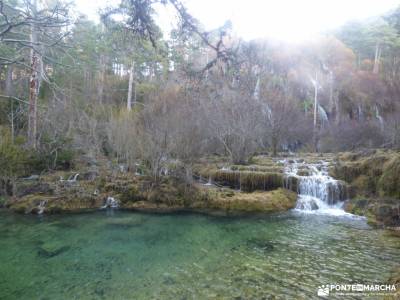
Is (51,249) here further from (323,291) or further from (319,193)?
(319,193)

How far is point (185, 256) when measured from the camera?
316 inches

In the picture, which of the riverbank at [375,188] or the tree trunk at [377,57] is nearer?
the riverbank at [375,188]

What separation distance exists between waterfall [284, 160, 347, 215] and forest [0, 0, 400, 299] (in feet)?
0.30

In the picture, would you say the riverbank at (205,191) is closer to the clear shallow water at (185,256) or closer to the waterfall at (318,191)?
the waterfall at (318,191)

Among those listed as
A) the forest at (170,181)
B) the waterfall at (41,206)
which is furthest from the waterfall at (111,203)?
the waterfall at (41,206)

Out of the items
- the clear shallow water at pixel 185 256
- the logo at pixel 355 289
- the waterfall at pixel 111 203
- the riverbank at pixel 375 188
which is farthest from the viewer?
the waterfall at pixel 111 203

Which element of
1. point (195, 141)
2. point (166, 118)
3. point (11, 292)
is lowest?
point (11, 292)

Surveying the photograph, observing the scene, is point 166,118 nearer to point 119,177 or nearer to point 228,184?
point 119,177

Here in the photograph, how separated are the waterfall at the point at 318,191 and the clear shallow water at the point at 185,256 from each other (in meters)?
2.00

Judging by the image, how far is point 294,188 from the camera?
1538cm

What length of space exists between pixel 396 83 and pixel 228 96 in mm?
22012

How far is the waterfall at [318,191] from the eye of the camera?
45.8ft

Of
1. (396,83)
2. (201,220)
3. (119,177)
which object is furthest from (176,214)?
(396,83)

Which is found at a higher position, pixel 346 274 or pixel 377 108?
pixel 377 108
